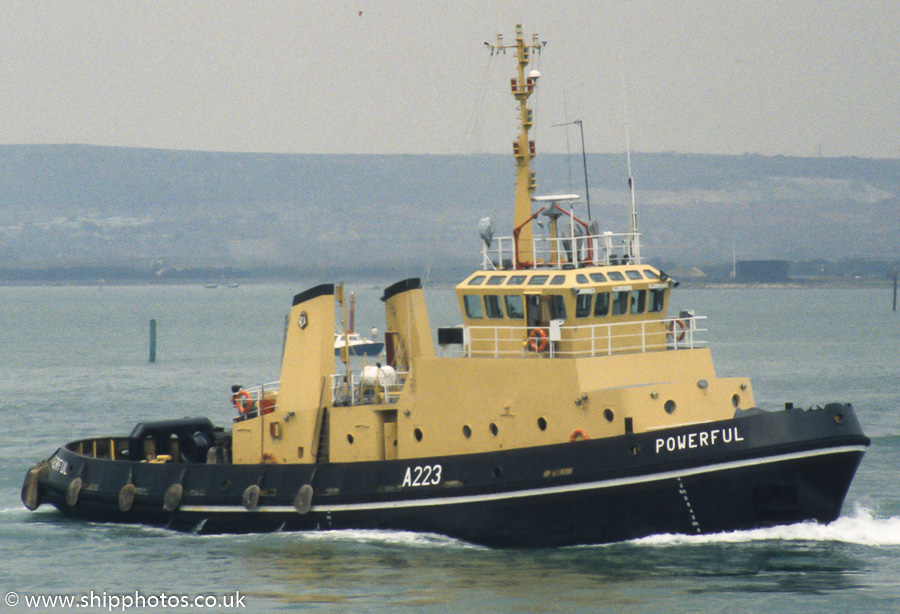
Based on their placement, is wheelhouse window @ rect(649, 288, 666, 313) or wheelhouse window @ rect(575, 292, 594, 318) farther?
wheelhouse window @ rect(649, 288, 666, 313)

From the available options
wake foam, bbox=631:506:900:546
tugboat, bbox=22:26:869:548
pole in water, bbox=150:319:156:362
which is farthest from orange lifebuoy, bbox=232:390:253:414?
pole in water, bbox=150:319:156:362

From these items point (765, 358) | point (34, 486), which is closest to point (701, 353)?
point (34, 486)

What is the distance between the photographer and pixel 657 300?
20.9m

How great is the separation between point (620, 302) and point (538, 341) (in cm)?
155

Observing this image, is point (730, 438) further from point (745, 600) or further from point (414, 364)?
point (414, 364)

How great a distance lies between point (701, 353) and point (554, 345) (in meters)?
2.42

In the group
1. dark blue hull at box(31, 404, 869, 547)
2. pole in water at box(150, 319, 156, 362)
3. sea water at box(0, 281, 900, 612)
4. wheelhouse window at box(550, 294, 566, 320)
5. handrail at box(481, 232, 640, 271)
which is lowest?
sea water at box(0, 281, 900, 612)

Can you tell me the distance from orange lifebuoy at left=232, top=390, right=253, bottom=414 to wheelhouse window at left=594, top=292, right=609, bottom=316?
6994 millimetres

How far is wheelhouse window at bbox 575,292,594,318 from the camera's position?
65.6 ft

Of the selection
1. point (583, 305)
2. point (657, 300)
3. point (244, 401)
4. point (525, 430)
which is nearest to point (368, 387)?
point (244, 401)

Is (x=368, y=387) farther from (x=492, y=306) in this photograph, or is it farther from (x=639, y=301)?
(x=639, y=301)

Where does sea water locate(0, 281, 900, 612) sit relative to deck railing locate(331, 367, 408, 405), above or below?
below

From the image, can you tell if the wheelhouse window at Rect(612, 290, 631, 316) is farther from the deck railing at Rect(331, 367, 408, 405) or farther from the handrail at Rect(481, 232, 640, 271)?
the deck railing at Rect(331, 367, 408, 405)

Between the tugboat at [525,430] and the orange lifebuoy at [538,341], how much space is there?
57 millimetres
